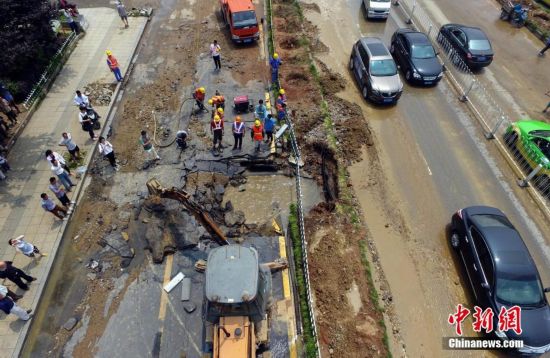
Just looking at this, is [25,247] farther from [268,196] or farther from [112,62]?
[112,62]

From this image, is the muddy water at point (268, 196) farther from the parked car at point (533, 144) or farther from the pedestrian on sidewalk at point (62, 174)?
the parked car at point (533, 144)

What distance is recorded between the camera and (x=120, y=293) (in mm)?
10781

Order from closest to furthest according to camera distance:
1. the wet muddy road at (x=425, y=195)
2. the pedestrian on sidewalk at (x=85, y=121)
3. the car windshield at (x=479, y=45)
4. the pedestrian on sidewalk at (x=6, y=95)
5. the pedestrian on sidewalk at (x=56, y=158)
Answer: the wet muddy road at (x=425, y=195) → the pedestrian on sidewalk at (x=56, y=158) → the pedestrian on sidewalk at (x=85, y=121) → the pedestrian on sidewalk at (x=6, y=95) → the car windshield at (x=479, y=45)

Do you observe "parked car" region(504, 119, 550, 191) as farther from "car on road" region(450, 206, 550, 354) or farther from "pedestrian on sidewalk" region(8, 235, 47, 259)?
"pedestrian on sidewalk" region(8, 235, 47, 259)

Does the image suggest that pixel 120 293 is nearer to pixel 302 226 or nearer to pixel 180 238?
pixel 180 238

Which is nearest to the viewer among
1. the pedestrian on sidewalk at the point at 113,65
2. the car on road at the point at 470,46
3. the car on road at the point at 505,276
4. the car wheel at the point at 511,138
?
the car on road at the point at 505,276

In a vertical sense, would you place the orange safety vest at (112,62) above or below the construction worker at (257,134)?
above

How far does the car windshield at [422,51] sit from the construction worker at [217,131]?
11322 millimetres

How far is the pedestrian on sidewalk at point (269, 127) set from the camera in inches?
548

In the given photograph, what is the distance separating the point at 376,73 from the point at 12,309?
16.9m

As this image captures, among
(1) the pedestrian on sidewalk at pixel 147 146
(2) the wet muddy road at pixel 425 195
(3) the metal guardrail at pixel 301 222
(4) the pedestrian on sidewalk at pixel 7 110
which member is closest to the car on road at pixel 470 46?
(2) the wet muddy road at pixel 425 195

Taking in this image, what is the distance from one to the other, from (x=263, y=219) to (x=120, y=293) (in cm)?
518

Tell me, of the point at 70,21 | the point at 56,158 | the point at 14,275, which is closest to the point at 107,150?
the point at 56,158

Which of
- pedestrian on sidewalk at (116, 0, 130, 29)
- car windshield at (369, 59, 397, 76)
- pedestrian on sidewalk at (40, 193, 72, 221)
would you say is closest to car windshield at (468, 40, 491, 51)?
car windshield at (369, 59, 397, 76)
